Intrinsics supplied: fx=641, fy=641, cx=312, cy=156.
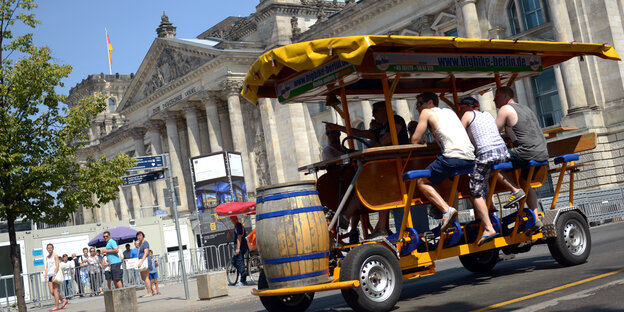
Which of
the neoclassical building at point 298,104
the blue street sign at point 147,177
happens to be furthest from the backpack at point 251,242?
the blue street sign at point 147,177

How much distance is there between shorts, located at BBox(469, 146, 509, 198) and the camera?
804 centimetres

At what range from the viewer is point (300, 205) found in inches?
277

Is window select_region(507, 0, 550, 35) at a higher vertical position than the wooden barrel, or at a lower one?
higher

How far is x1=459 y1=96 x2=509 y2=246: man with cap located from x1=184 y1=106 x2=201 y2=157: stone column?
4607cm

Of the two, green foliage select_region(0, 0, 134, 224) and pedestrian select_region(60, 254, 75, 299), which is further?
pedestrian select_region(60, 254, 75, 299)

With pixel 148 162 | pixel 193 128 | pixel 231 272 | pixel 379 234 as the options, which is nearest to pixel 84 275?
pixel 231 272

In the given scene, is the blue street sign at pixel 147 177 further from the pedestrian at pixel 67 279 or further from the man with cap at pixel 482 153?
the man with cap at pixel 482 153

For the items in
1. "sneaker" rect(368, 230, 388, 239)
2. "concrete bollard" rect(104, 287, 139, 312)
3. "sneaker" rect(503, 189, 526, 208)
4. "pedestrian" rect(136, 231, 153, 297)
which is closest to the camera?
"sneaker" rect(368, 230, 388, 239)

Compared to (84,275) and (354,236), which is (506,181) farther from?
(84,275)

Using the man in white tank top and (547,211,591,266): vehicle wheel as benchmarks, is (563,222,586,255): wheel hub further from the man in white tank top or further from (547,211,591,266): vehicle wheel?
the man in white tank top

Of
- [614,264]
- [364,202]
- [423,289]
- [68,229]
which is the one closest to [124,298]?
[423,289]

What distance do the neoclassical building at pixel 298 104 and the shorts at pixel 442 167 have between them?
1315 cm

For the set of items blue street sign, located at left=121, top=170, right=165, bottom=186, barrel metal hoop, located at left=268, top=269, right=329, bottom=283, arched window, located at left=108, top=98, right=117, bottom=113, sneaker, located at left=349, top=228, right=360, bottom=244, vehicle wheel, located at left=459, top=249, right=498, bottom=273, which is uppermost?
arched window, located at left=108, top=98, right=117, bottom=113

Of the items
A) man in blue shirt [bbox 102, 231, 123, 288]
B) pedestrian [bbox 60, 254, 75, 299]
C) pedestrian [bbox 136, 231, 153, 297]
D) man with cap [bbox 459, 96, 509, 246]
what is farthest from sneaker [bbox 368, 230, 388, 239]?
pedestrian [bbox 60, 254, 75, 299]
